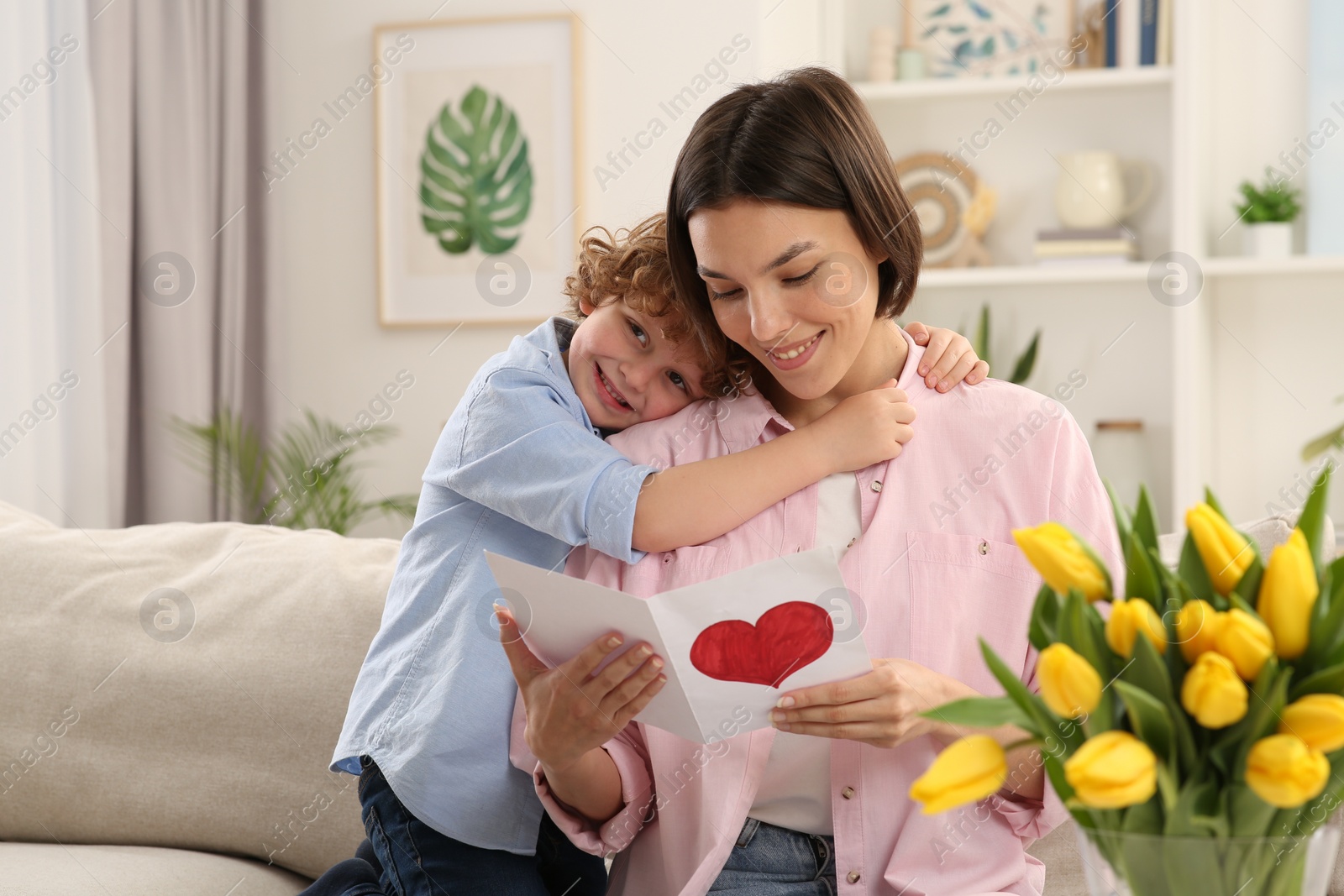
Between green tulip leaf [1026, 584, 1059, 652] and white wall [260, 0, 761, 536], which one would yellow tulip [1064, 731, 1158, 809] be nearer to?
green tulip leaf [1026, 584, 1059, 652]

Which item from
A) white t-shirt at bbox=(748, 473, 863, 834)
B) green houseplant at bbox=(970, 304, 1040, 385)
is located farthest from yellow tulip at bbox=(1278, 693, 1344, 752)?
green houseplant at bbox=(970, 304, 1040, 385)

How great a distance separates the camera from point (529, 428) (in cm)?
128

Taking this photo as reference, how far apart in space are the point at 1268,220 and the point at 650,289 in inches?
93.4

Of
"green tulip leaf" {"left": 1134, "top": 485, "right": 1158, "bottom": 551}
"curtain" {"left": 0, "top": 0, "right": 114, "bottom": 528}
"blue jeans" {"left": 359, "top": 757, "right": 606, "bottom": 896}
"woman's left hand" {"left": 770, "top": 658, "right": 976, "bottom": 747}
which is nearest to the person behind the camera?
"green tulip leaf" {"left": 1134, "top": 485, "right": 1158, "bottom": 551}

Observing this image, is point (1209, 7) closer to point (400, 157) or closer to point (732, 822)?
point (400, 157)

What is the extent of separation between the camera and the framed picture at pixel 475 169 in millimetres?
3295

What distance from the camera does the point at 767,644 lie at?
0.95m

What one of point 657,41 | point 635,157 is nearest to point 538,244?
point 635,157

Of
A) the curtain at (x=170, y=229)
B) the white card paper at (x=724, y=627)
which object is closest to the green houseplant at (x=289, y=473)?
the curtain at (x=170, y=229)

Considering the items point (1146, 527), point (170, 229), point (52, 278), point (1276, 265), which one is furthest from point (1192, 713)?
point (170, 229)

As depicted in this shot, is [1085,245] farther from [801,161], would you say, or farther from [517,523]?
[517,523]

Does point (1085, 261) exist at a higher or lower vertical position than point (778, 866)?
higher

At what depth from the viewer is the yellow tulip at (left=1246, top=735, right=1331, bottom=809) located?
615 mm

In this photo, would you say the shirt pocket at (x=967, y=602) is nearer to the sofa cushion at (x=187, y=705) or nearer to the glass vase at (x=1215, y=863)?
the glass vase at (x=1215, y=863)
